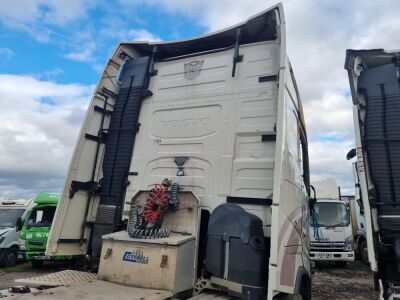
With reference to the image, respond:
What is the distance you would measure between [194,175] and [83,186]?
4.60ft

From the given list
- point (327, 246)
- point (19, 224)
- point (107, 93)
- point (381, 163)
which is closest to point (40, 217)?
point (19, 224)

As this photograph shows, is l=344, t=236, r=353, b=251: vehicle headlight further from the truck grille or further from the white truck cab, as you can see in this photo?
the white truck cab

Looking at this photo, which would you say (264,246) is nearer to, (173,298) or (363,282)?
(173,298)

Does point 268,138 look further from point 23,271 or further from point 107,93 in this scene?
point 23,271

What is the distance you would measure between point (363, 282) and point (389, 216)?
6856 millimetres

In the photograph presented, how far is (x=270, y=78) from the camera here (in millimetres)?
4102

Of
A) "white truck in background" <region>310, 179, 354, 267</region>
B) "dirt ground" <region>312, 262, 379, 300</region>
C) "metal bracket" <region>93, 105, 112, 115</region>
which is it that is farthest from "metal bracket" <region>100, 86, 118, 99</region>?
"white truck in background" <region>310, 179, 354, 267</region>

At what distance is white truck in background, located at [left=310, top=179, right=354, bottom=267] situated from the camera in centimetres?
1162

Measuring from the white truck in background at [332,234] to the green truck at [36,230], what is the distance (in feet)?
26.1

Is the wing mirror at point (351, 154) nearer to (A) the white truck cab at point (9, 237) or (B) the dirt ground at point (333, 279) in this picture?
(B) the dirt ground at point (333, 279)

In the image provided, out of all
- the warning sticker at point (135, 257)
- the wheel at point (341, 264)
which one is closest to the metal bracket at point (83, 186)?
the warning sticker at point (135, 257)

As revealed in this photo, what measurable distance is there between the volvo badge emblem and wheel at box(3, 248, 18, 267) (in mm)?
9917

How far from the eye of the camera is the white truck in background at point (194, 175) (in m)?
3.34

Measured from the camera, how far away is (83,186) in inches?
180
